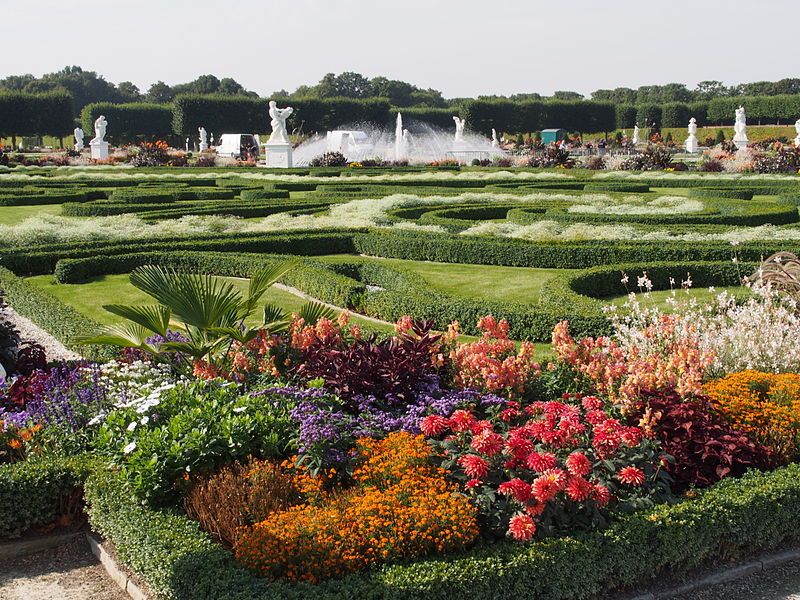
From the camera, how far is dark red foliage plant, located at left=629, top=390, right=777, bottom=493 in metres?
4.86

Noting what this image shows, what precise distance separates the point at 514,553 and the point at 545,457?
1.87ft

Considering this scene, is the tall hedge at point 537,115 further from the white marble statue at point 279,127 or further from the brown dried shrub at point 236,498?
the brown dried shrub at point 236,498

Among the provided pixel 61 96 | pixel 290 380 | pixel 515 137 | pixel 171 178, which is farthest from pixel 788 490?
pixel 515 137

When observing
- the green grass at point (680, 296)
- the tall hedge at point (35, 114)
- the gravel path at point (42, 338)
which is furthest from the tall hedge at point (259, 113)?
the green grass at point (680, 296)

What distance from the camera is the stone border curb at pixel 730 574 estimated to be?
4215 mm

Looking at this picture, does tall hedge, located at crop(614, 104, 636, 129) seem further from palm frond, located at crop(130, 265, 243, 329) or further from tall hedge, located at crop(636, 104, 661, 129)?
palm frond, located at crop(130, 265, 243, 329)

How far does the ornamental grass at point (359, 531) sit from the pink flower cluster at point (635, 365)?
1660 mm

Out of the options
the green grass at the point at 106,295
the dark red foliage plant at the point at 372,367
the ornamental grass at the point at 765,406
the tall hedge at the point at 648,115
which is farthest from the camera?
the tall hedge at the point at 648,115

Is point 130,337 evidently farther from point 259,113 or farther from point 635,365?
point 259,113

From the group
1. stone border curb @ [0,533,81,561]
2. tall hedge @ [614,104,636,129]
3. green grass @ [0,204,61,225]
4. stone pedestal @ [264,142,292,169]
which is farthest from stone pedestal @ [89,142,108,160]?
tall hedge @ [614,104,636,129]

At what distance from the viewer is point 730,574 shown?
14.5 feet

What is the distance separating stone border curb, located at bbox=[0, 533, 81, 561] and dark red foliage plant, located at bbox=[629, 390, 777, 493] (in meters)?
3.43

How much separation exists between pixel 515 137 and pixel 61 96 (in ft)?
121

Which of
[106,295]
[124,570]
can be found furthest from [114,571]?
[106,295]
